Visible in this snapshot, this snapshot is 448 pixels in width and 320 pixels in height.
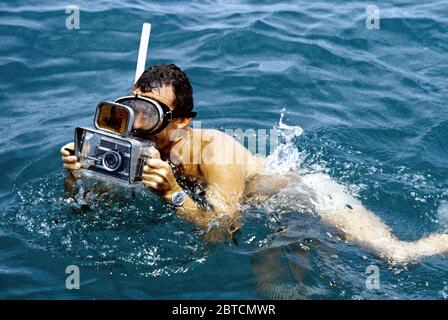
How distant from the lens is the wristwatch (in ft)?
13.9

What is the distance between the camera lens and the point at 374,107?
7.20 m

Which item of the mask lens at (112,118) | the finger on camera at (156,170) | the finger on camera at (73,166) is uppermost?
the mask lens at (112,118)

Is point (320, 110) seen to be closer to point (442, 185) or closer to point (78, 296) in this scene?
point (442, 185)

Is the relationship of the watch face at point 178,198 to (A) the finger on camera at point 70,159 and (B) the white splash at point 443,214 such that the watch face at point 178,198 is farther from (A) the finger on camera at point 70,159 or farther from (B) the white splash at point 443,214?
(B) the white splash at point 443,214

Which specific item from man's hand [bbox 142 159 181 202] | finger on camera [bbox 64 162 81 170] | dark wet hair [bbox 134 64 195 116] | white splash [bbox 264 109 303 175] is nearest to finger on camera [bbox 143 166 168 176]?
man's hand [bbox 142 159 181 202]

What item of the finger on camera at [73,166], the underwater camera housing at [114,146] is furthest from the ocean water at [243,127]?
the underwater camera housing at [114,146]

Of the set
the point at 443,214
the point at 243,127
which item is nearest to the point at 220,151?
the point at 443,214

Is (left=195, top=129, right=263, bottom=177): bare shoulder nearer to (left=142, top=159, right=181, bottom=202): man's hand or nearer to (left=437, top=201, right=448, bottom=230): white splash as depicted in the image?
(left=142, top=159, right=181, bottom=202): man's hand

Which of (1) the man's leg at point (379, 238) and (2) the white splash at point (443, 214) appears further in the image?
(2) the white splash at point (443, 214)

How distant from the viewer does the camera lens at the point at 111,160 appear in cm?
405

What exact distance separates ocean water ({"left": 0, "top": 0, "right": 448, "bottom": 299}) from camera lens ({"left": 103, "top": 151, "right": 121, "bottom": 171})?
2.23 ft

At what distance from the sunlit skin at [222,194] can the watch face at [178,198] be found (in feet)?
0.21
